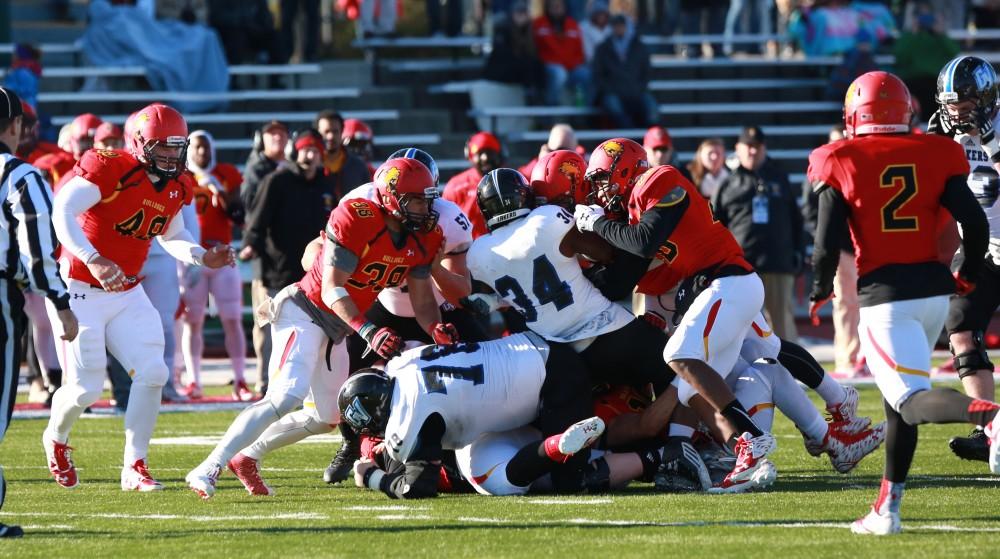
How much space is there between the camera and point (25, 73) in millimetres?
14430

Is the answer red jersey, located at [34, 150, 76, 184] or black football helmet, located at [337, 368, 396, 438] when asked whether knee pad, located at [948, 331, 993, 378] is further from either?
red jersey, located at [34, 150, 76, 184]

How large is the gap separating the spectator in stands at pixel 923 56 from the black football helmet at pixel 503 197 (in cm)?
1118

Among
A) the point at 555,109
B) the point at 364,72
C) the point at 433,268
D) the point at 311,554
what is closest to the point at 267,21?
the point at 364,72

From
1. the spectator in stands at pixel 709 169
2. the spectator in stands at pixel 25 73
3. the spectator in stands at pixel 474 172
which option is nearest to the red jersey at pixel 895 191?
the spectator in stands at pixel 474 172

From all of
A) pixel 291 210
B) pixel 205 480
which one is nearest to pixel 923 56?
pixel 291 210

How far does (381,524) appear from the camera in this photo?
20.3ft

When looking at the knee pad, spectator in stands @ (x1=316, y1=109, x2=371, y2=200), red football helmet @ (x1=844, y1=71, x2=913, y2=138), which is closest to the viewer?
red football helmet @ (x1=844, y1=71, x2=913, y2=138)

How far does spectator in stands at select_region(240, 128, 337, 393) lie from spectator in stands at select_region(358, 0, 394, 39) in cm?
700

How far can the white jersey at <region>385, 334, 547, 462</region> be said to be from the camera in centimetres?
697

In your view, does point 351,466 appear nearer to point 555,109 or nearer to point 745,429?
point 745,429

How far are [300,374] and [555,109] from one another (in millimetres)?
10945

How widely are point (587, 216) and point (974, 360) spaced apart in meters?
2.06

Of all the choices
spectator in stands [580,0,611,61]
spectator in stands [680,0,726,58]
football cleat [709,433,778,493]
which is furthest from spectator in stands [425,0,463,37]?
football cleat [709,433,778,493]

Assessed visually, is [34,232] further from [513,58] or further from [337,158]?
[513,58]
